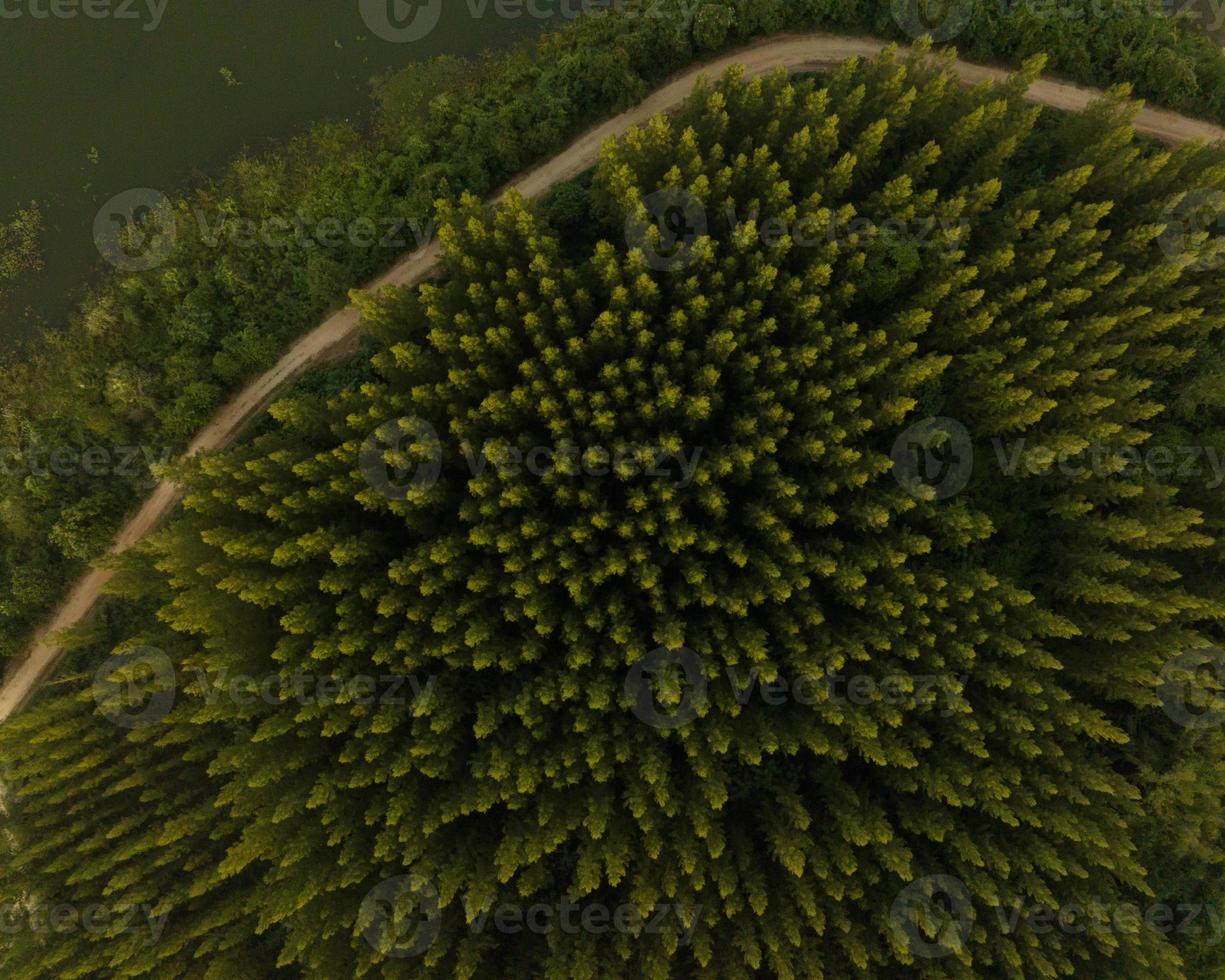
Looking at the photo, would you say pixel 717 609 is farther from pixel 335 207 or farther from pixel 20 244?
pixel 20 244

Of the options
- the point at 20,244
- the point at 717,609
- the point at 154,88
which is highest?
the point at 154,88

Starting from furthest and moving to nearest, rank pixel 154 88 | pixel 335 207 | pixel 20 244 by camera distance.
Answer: pixel 154 88
pixel 20 244
pixel 335 207

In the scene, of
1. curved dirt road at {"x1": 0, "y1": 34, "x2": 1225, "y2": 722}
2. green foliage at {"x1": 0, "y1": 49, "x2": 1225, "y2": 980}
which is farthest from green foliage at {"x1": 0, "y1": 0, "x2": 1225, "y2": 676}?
green foliage at {"x1": 0, "y1": 49, "x2": 1225, "y2": 980}

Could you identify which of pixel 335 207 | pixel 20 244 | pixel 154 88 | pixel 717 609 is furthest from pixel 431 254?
Result: pixel 717 609

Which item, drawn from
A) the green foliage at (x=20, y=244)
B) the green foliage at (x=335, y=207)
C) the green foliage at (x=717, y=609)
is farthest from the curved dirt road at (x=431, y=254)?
the green foliage at (x=20, y=244)

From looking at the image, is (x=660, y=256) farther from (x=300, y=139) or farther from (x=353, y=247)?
(x=300, y=139)
